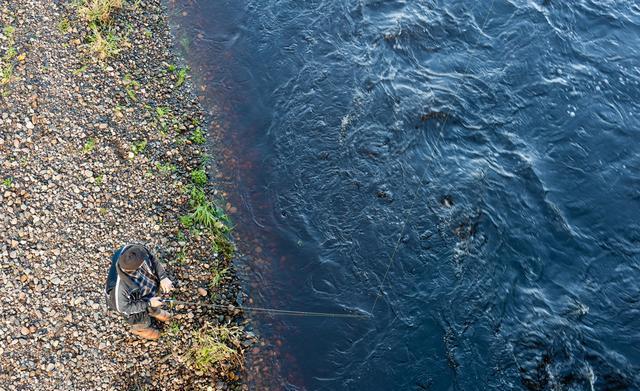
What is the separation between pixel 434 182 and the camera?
13047mm

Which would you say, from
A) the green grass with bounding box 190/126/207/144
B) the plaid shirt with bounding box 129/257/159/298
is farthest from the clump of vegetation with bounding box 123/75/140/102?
the plaid shirt with bounding box 129/257/159/298

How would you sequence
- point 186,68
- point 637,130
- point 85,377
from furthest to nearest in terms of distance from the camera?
point 186,68, point 637,130, point 85,377

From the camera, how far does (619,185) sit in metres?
13.1

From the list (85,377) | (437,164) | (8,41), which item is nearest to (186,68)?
(8,41)

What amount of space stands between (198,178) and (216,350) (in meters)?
4.31

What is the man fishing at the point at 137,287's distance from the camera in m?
9.18

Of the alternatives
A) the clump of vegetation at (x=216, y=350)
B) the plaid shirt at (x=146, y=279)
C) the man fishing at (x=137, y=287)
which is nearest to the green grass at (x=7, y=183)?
the man fishing at (x=137, y=287)

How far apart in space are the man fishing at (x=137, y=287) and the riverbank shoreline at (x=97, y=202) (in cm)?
58

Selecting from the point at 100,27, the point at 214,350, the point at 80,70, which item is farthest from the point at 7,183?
the point at 100,27

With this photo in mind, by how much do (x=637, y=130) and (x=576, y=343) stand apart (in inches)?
250

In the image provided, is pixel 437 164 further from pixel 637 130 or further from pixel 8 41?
pixel 8 41

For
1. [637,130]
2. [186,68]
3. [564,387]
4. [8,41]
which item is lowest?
[564,387]

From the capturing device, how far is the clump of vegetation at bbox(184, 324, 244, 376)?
9969 mm

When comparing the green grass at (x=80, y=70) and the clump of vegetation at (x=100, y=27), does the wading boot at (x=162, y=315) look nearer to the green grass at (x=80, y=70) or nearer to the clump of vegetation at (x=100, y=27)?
the green grass at (x=80, y=70)
